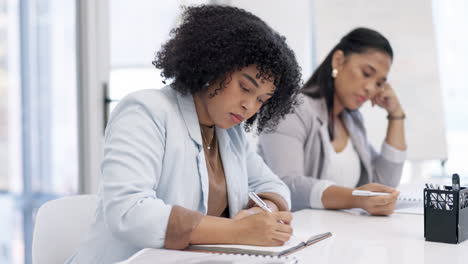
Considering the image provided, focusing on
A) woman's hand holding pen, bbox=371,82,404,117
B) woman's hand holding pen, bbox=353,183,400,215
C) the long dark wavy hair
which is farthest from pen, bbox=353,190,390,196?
woman's hand holding pen, bbox=371,82,404,117

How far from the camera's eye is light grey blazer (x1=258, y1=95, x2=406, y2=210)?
2062mm

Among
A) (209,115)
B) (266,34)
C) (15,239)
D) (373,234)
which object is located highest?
(266,34)

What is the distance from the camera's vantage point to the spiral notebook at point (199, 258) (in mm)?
1096

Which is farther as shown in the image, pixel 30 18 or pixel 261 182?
pixel 30 18

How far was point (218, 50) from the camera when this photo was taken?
1383mm

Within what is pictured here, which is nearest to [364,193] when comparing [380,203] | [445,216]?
[380,203]

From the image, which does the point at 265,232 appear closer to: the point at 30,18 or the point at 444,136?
the point at 30,18

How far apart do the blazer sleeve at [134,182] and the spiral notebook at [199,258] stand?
1.9 inches

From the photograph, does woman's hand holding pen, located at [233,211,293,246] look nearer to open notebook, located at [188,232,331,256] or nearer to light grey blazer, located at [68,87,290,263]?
open notebook, located at [188,232,331,256]

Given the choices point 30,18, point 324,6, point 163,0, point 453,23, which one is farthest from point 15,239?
point 453,23

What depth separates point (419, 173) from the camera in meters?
3.80

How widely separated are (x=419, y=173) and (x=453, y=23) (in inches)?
38.2

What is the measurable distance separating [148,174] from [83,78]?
184cm

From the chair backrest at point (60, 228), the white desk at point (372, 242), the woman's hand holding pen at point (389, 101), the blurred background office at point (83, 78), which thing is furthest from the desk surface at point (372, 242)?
the blurred background office at point (83, 78)
